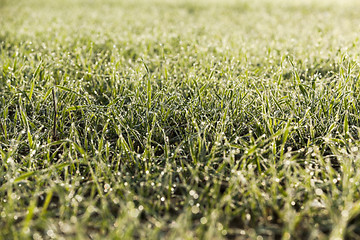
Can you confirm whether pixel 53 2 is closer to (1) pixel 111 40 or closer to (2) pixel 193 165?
(1) pixel 111 40

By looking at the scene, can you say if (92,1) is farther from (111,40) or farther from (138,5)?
(111,40)

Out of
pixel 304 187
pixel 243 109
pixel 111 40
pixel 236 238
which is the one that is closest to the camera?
pixel 236 238

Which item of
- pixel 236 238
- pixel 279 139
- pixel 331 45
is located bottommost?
pixel 236 238

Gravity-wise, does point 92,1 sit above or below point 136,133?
above

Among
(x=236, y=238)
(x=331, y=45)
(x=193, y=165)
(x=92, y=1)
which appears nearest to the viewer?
(x=236, y=238)

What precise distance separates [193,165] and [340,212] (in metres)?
0.63

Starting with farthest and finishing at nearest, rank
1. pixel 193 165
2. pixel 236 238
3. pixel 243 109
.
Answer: pixel 243 109
pixel 193 165
pixel 236 238

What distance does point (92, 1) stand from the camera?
7.01 meters

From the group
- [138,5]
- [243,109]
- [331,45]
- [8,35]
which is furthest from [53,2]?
[243,109]

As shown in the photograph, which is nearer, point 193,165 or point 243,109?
point 193,165

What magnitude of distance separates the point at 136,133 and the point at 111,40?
1790 mm

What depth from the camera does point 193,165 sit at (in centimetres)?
145

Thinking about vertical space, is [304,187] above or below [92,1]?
below

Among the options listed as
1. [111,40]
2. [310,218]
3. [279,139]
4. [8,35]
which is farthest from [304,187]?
[8,35]
